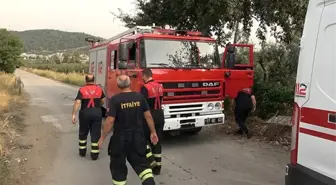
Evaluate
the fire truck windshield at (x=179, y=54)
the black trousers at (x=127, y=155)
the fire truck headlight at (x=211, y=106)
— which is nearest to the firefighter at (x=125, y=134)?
the black trousers at (x=127, y=155)

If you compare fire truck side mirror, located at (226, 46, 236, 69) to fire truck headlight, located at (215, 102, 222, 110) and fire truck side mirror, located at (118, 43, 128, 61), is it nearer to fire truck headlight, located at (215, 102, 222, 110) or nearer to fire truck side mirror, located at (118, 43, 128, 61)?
fire truck headlight, located at (215, 102, 222, 110)

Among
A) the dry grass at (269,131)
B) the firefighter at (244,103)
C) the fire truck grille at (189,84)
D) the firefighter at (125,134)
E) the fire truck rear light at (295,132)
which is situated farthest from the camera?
the firefighter at (244,103)

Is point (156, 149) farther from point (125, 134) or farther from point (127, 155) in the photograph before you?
point (125, 134)

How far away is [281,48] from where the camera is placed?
13344 mm

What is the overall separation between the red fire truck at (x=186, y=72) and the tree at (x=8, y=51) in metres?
31.6

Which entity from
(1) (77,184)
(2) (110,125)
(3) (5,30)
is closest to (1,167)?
(1) (77,184)

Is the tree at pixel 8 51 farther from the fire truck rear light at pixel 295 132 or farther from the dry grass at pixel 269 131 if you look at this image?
the fire truck rear light at pixel 295 132

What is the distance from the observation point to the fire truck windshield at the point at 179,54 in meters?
8.27

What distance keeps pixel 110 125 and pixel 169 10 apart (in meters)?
10.2

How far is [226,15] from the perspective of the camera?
11641 millimetres

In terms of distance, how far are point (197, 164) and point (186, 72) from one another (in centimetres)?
215

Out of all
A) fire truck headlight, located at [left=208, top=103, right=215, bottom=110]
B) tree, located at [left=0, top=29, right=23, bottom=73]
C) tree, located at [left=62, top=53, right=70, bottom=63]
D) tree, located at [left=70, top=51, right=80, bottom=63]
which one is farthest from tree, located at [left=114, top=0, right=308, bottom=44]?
tree, located at [left=62, top=53, right=70, bottom=63]

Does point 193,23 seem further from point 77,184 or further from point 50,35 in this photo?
point 50,35

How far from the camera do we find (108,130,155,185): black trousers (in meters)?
4.84
